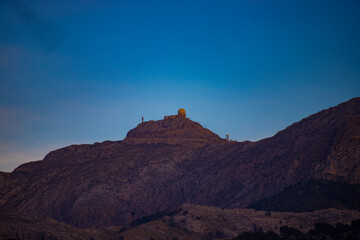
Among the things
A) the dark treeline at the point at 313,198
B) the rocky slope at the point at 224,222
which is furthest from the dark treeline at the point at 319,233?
the dark treeline at the point at 313,198

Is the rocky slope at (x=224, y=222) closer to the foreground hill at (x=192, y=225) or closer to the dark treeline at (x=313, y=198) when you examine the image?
the foreground hill at (x=192, y=225)

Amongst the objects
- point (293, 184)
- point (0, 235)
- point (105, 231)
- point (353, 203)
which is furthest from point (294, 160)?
point (0, 235)

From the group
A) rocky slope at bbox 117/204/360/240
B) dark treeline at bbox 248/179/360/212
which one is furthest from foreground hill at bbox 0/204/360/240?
dark treeline at bbox 248/179/360/212

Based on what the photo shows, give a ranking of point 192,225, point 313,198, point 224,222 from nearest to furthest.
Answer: point 224,222 < point 192,225 < point 313,198

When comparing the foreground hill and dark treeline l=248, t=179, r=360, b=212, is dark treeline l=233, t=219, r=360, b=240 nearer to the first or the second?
the foreground hill

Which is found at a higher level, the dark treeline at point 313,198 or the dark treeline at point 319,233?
the dark treeline at point 313,198

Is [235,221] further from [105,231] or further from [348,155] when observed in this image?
[348,155]

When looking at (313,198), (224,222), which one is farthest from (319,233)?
(313,198)

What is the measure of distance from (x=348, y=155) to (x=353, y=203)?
26.7m

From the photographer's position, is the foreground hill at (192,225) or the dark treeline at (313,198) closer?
the foreground hill at (192,225)

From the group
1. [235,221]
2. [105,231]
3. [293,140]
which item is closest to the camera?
[235,221]

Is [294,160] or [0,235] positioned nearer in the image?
[0,235]

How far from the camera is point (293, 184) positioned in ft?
560

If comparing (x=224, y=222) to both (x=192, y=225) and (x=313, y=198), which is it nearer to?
(x=192, y=225)
